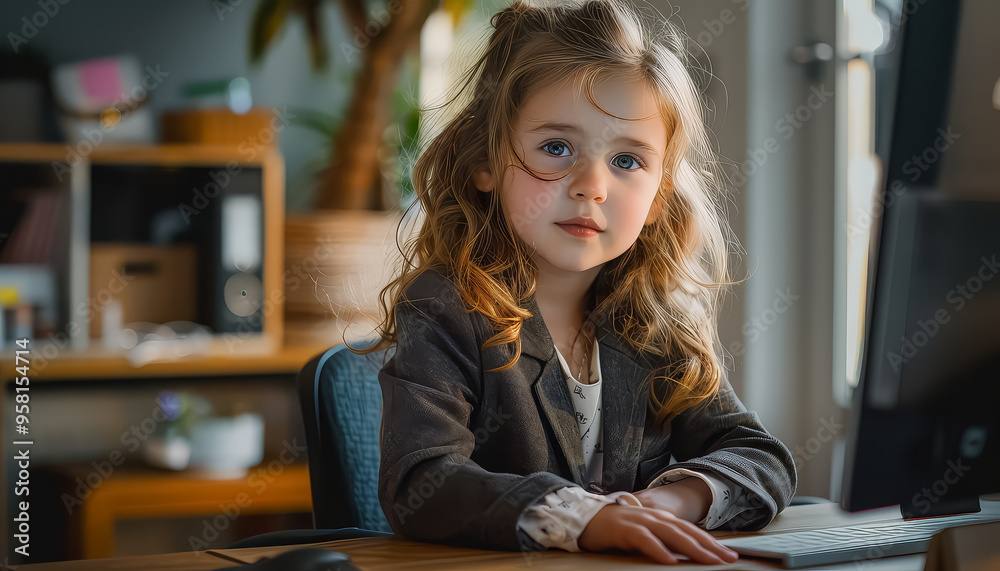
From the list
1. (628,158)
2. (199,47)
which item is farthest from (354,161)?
(628,158)

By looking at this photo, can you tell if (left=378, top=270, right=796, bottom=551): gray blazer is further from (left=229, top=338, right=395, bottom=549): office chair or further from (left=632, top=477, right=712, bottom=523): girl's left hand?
(left=229, top=338, right=395, bottom=549): office chair

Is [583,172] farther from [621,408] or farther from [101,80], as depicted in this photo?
[101,80]

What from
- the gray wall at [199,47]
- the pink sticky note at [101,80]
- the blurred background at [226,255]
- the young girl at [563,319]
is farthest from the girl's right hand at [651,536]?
the gray wall at [199,47]

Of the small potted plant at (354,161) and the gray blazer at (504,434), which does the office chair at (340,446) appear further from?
the small potted plant at (354,161)

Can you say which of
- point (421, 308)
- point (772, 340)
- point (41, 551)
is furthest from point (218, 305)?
point (421, 308)

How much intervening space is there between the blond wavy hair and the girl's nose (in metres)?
0.05

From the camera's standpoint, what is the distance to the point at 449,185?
106 cm

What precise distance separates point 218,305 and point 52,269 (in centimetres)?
44

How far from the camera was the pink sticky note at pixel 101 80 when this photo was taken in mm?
2455

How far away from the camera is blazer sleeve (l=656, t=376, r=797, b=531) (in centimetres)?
83

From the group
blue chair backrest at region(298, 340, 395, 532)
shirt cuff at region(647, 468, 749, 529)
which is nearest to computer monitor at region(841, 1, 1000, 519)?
shirt cuff at region(647, 468, 749, 529)

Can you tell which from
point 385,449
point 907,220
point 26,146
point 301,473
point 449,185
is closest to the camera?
point 907,220

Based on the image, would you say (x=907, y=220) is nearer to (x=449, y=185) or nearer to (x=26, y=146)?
(x=449, y=185)

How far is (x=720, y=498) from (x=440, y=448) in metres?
0.26
